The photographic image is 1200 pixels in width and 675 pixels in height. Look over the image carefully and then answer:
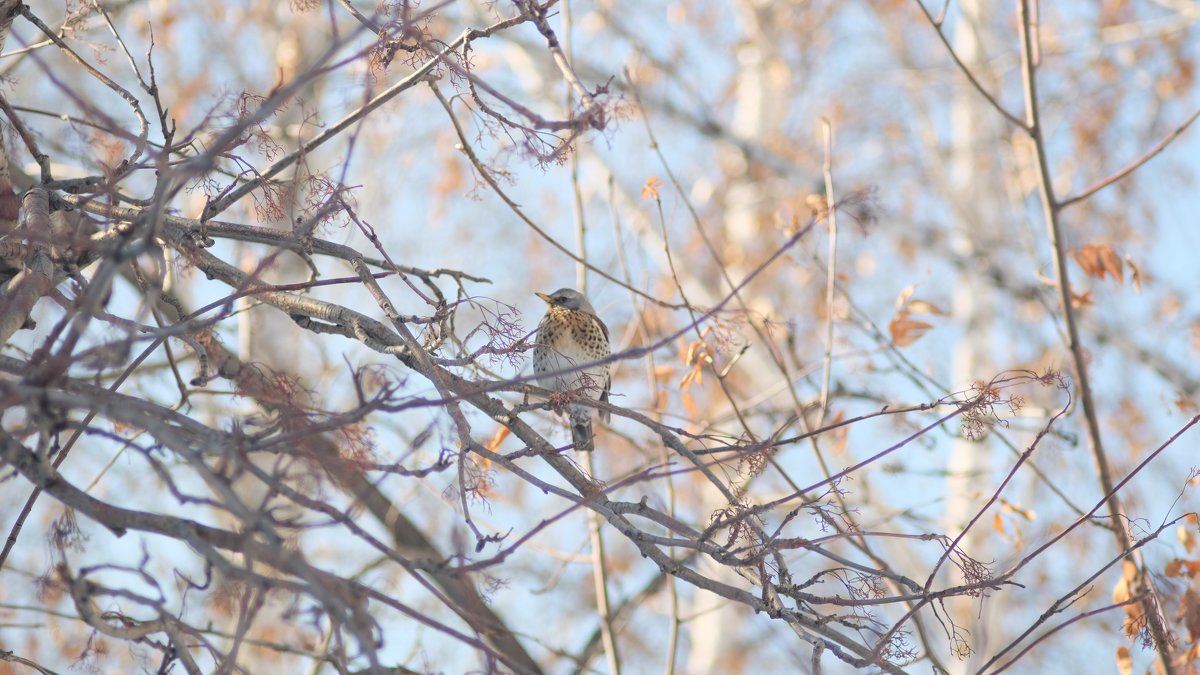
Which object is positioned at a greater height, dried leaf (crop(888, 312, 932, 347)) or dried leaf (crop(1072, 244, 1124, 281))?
dried leaf (crop(1072, 244, 1124, 281))

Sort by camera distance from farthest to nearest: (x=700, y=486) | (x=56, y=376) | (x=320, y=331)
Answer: (x=700, y=486), (x=320, y=331), (x=56, y=376)

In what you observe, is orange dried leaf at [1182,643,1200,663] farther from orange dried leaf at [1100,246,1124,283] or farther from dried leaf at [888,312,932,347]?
orange dried leaf at [1100,246,1124,283]

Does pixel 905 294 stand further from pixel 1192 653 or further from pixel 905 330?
pixel 1192 653

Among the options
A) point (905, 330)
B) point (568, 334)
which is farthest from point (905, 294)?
point (568, 334)

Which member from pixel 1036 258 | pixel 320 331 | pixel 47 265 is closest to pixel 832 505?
pixel 320 331

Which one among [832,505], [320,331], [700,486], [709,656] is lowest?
[832,505]

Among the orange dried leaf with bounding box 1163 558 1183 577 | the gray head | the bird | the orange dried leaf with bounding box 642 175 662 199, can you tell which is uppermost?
the gray head

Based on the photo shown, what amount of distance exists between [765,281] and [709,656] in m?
5.35

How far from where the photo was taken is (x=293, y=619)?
5.98 feet

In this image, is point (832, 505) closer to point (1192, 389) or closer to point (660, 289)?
point (1192, 389)

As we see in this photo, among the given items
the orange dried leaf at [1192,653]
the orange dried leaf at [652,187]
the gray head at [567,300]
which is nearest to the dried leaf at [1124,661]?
the orange dried leaf at [1192,653]

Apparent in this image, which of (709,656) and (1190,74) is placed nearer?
(709,656)

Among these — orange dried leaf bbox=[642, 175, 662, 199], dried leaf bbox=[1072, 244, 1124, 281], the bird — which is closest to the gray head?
the bird

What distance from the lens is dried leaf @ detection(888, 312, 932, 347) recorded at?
4.03m
